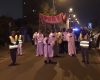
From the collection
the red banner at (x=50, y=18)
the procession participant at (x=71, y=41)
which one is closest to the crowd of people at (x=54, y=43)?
the procession participant at (x=71, y=41)

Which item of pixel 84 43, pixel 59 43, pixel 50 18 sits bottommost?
pixel 59 43

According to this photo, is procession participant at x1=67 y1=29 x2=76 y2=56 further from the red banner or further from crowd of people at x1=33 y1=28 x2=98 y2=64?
the red banner

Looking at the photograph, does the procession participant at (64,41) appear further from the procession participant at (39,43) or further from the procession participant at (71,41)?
the procession participant at (39,43)

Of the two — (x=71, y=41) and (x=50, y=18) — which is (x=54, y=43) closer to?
(x=71, y=41)

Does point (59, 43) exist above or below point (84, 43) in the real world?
below

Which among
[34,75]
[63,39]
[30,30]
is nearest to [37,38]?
[63,39]

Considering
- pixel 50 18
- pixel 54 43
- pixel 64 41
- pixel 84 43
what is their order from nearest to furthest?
pixel 84 43 → pixel 54 43 → pixel 50 18 → pixel 64 41

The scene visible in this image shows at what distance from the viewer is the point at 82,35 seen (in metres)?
21.7

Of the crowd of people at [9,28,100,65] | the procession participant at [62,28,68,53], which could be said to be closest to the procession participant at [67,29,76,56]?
the crowd of people at [9,28,100,65]

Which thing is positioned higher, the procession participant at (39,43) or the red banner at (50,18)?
the red banner at (50,18)

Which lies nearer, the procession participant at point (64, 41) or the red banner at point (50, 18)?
the red banner at point (50, 18)

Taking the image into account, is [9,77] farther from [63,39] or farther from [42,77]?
[63,39]

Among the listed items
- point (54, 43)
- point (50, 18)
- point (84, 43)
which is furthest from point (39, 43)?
point (84, 43)

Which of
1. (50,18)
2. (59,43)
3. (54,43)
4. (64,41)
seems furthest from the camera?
(64,41)
